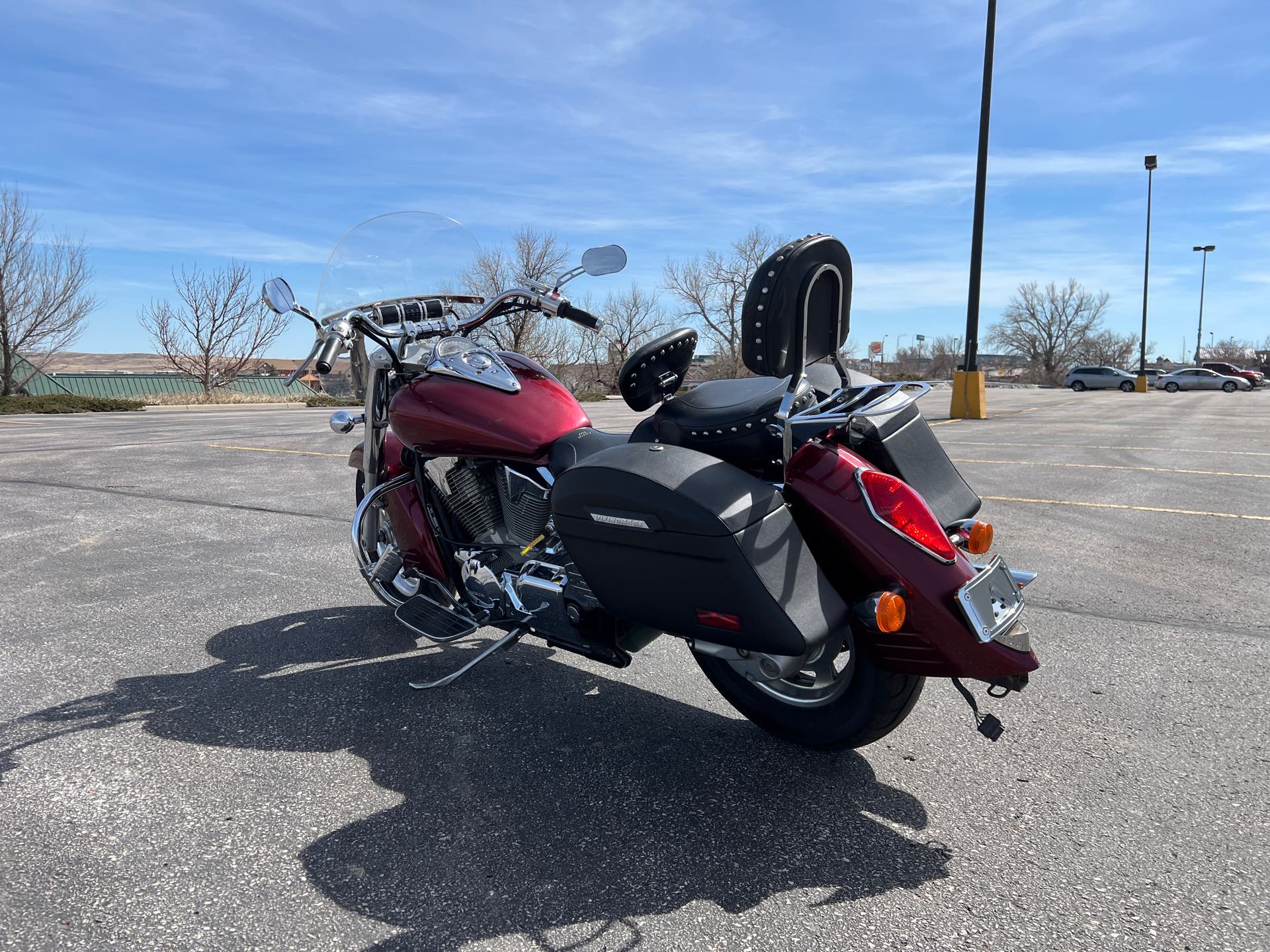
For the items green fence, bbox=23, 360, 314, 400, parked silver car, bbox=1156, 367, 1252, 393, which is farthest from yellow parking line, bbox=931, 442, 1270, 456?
parked silver car, bbox=1156, 367, 1252, 393

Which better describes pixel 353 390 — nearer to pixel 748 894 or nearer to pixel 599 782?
pixel 599 782

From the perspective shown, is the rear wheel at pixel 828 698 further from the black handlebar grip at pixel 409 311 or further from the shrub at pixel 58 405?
the shrub at pixel 58 405

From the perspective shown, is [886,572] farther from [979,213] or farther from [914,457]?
[979,213]

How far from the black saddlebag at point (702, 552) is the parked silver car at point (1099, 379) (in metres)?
50.4

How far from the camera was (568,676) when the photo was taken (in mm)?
3646

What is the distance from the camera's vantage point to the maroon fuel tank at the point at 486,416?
3264 mm

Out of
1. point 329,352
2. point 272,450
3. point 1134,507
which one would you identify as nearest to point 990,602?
point 329,352

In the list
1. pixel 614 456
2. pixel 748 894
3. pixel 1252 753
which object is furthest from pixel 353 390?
pixel 1252 753

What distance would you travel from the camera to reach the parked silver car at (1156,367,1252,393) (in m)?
46.5

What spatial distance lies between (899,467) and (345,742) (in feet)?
6.65

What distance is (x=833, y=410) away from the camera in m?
2.51

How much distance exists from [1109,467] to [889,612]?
8.91 metres

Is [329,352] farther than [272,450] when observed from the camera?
No

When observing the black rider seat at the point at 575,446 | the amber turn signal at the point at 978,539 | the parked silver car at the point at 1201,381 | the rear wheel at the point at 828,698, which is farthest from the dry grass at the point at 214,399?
the parked silver car at the point at 1201,381
